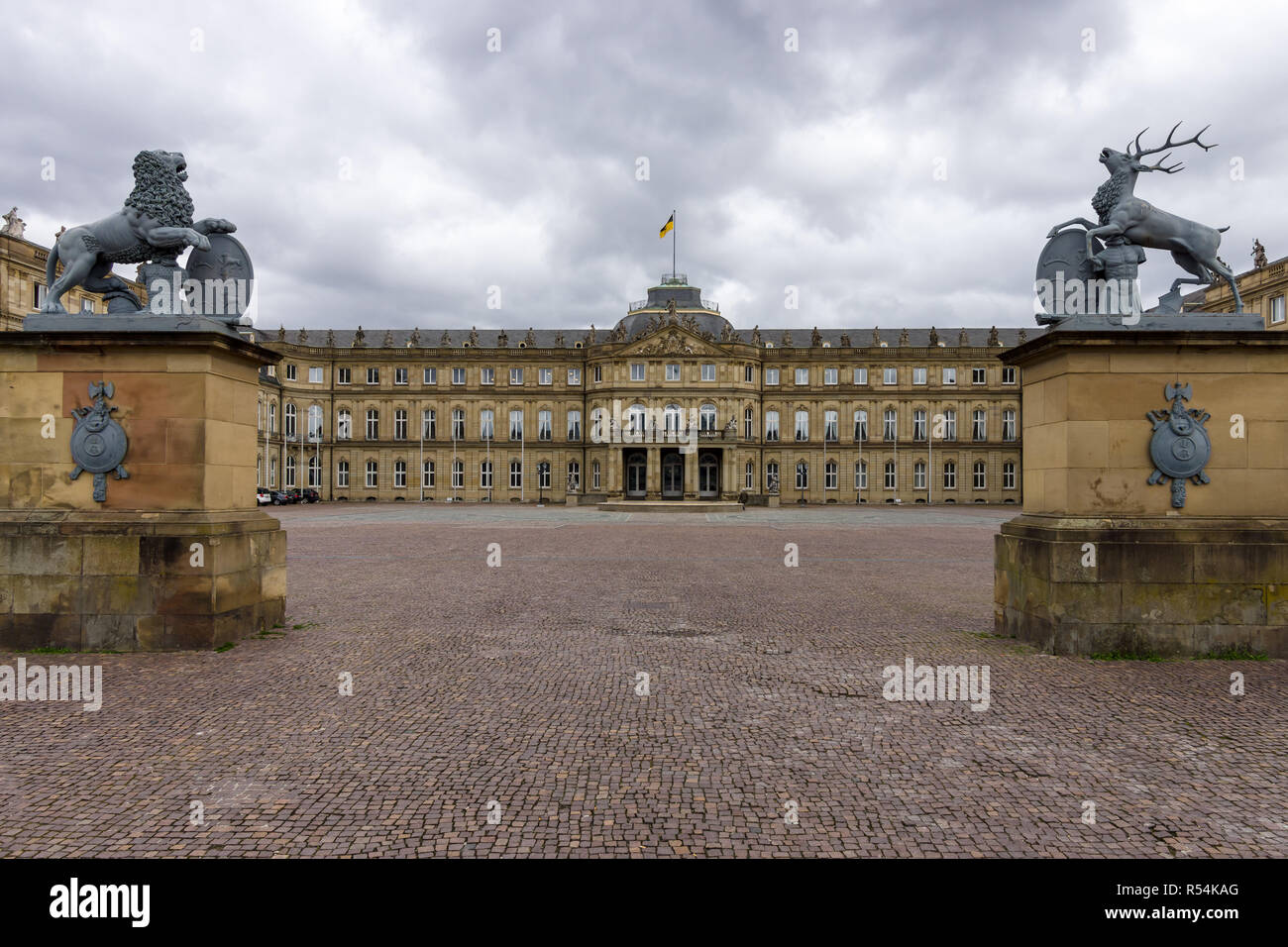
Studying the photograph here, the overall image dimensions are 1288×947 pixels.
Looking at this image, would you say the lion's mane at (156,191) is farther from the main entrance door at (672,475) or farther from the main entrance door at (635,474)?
the main entrance door at (635,474)

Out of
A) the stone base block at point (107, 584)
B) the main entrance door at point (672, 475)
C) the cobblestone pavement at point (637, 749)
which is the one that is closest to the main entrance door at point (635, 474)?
the main entrance door at point (672, 475)

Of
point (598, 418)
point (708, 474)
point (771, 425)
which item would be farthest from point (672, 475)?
point (771, 425)

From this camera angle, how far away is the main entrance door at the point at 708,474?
226 ft

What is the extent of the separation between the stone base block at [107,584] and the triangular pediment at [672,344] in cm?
6160

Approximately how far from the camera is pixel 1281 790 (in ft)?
15.3

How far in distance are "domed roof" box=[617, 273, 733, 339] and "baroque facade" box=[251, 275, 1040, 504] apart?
0.22 m

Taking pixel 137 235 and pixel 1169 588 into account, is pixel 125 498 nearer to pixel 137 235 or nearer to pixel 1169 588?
pixel 137 235

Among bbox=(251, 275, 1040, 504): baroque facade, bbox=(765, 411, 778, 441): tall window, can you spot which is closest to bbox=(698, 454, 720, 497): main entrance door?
bbox=(251, 275, 1040, 504): baroque facade

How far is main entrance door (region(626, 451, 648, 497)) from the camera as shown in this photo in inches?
2749

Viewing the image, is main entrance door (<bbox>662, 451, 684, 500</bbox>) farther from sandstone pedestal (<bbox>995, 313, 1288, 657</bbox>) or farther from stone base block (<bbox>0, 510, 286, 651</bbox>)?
stone base block (<bbox>0, 510, 286, 651</bbox>)

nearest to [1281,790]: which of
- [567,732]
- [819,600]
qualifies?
[567,732]

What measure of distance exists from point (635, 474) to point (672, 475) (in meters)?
3.48

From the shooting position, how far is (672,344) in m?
68.4

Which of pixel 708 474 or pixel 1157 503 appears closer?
pixel 1157 503
